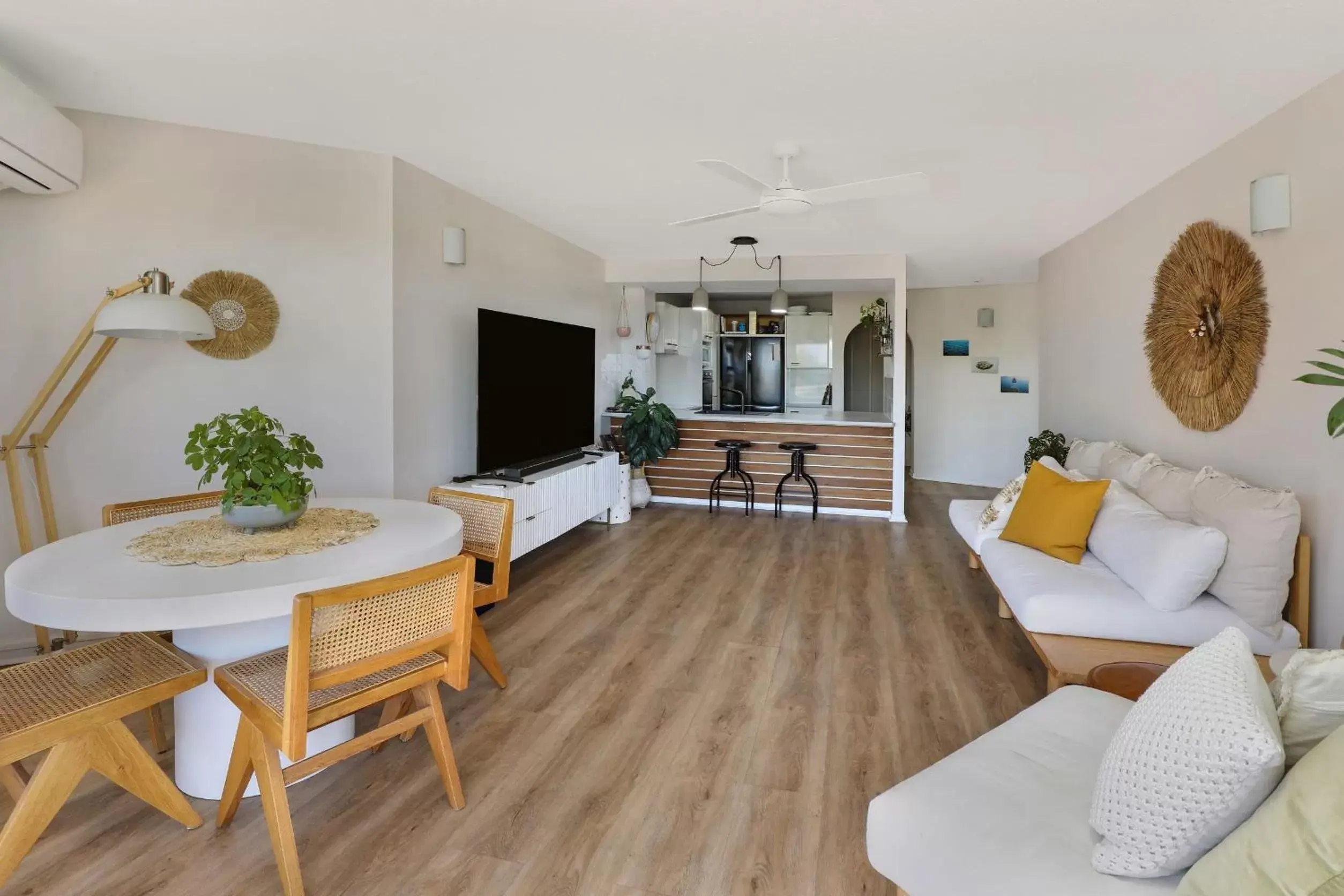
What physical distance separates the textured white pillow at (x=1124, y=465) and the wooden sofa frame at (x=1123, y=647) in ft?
2.90

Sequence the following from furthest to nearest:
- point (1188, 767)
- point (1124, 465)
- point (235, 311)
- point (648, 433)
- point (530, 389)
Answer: point (648, 433) < point (530, 389) < point (1124, 465) < point (235, 311) < point (1188, 767)

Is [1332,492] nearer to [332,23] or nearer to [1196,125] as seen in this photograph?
[1196,125]

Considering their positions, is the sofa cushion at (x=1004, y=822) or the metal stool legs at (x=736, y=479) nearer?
the sofa cushion at (x=1004, y=822)

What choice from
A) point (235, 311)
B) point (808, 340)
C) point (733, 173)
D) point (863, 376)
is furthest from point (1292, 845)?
point (863, 376)

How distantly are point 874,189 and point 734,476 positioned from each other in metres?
3.85

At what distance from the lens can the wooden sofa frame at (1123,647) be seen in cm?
246

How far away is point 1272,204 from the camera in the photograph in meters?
2.64

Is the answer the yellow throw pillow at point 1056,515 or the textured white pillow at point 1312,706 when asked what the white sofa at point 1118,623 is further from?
the textured white pillow at point 1312,706

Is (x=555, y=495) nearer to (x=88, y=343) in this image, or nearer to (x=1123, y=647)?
(x=88, y=343)

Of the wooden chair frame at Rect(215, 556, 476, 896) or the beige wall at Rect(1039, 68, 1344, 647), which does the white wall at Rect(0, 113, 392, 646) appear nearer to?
the wooden chair frame at Rect(215, 556, 476, 896)

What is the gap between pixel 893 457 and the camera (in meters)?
6.14

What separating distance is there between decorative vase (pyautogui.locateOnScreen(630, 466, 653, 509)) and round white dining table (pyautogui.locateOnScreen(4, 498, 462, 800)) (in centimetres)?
403

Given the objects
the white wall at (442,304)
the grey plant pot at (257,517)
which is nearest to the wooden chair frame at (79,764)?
the grey plant pot at (257,517)

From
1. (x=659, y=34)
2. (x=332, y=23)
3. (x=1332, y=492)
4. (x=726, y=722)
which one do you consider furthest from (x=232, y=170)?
(x=1332, y=492)
